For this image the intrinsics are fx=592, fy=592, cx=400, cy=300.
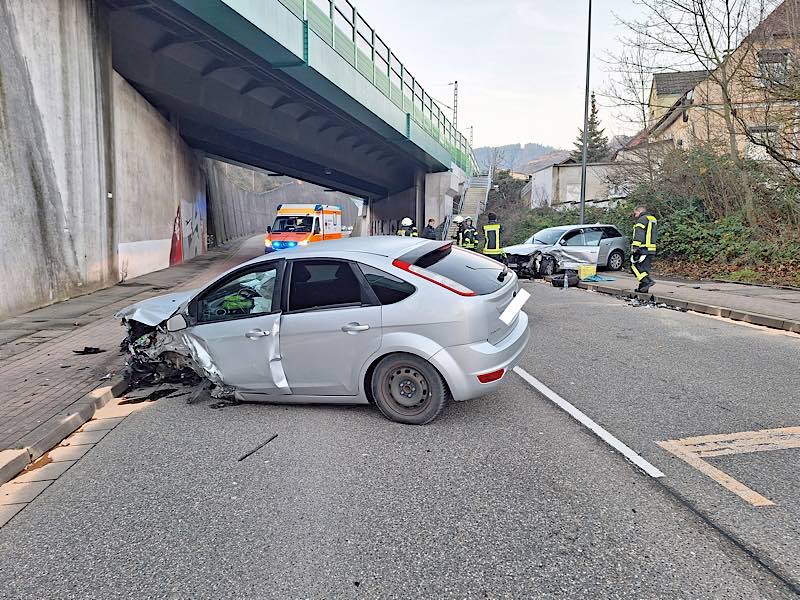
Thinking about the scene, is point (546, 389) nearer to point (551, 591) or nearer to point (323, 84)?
point (551, 591)

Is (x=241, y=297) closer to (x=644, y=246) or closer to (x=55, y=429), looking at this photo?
(x=55, y=429)

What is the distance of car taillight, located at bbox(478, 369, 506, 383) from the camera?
4664mm

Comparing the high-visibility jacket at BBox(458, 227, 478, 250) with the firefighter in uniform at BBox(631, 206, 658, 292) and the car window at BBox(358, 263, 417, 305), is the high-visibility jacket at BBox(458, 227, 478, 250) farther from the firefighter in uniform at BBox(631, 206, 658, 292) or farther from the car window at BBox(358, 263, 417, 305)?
the car window at BBox(358, 263, 417, 305)

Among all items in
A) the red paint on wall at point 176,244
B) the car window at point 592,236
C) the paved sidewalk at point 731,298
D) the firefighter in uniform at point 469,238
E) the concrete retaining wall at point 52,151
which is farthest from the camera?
the red paint on wall at point 176,244

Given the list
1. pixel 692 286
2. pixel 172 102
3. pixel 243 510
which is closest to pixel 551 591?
pixel 243 510

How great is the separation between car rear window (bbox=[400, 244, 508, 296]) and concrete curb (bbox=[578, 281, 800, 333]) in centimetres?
585

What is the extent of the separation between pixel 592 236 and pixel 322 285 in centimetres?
1391

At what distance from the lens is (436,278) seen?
4828 mm

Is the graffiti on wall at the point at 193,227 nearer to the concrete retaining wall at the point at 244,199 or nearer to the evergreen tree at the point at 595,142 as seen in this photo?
the concrete retaining wall at the point at 244,199

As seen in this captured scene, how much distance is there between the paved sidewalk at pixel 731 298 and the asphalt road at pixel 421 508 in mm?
4616

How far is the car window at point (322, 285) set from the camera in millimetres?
5008

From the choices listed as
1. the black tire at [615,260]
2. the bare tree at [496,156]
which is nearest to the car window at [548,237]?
the black tire at [615,260]

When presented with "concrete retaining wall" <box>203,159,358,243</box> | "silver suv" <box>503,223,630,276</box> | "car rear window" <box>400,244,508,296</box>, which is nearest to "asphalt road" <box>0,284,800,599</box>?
"car rear window" <box>400,244,508,296</box>

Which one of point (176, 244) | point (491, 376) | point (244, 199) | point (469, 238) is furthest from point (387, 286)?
point (244, 199)
